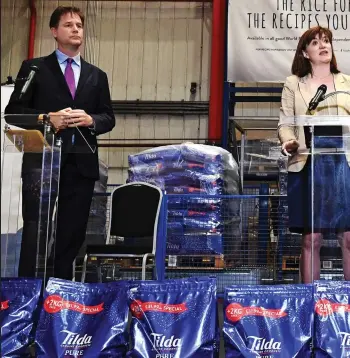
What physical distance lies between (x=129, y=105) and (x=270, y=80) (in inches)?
120

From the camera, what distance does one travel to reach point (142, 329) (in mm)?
2514

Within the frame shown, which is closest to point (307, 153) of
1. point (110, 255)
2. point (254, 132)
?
point (110, 255)

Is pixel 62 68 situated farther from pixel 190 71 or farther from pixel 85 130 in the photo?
pixel 190 71

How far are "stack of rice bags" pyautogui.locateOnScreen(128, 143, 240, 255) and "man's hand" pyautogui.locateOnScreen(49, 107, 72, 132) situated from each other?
1.86 metres

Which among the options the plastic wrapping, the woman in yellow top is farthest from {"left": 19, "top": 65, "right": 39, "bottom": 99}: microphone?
the plastic wrapping

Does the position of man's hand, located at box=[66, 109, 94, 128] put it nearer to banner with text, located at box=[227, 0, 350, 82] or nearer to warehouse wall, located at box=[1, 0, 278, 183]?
banner with text, located at box=[227, 0, 350, 82]

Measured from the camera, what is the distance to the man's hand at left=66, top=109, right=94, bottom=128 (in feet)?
9.70

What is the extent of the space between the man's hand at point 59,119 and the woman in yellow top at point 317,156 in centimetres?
87

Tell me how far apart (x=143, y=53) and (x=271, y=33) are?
3.07m

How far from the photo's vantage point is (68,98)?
10.9 ft

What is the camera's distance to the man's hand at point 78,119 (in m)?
2.96

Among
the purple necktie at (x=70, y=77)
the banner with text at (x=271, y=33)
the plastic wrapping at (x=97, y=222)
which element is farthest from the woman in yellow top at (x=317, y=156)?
the banner with text at (x=271, y=33)

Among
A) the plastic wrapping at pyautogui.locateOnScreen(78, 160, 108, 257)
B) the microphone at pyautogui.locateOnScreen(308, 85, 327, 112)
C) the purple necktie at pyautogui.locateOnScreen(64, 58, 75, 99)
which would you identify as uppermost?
the purple necktie at pyautogui.locateOnScreen(64, 58, 75, 99)

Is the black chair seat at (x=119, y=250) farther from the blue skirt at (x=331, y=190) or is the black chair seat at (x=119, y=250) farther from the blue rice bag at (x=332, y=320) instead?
the blue rice bag at (x=332, y=320)
